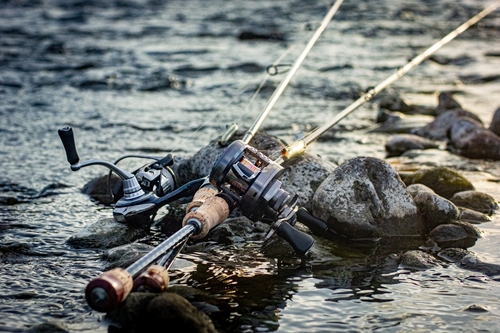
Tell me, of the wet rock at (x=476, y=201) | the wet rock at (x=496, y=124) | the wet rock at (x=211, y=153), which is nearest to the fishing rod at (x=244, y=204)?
the wet rock at (x=211, y=153)

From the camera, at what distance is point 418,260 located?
4.02m

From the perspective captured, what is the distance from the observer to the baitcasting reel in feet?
11.8

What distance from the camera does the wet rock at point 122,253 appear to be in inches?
149

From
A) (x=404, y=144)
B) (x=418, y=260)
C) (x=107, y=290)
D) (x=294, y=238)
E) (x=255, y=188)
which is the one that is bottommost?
(x=404, y=144)

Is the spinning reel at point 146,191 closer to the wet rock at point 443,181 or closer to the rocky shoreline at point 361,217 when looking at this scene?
the rocky shoreline at point 361,217

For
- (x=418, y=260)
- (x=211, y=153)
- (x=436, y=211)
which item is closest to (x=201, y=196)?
(x=418, y=260)

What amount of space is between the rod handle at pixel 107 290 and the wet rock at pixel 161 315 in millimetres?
145

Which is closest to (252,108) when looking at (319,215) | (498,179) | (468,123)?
(468,123)

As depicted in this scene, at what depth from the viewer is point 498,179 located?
581cm

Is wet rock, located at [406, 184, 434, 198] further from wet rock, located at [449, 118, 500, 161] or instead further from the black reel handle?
the black reel handle

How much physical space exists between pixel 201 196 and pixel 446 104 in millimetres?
5165

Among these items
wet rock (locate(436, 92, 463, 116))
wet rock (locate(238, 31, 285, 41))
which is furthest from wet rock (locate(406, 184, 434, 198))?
wet rock (locate(238, 31, 285, 41))

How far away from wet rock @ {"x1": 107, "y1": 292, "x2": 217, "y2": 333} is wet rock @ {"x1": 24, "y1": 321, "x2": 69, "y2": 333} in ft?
0.81

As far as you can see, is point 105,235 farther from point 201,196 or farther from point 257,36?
point 257,36
